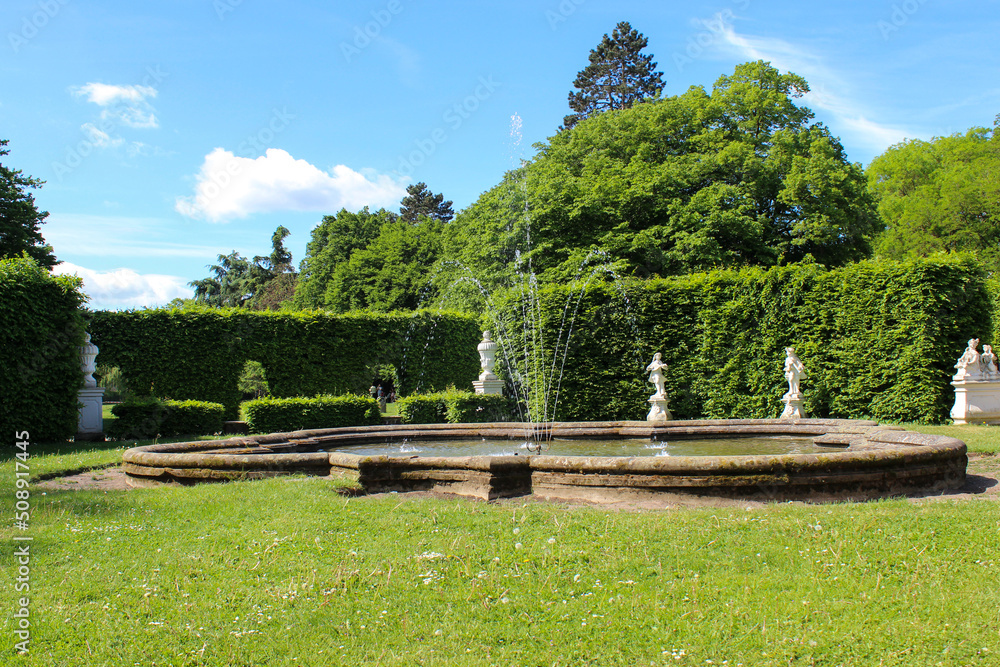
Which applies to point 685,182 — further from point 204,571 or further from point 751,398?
point 204,571

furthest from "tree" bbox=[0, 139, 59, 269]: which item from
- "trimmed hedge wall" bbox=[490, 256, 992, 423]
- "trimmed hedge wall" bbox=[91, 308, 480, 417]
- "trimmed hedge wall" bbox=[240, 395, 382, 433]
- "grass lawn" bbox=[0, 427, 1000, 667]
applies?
"grass lawn" bbox=[0, 427, 1000, 667]

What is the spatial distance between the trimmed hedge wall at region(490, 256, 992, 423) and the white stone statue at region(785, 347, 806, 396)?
1.06 meters

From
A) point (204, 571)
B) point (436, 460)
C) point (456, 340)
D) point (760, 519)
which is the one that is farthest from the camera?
point (456, 340)

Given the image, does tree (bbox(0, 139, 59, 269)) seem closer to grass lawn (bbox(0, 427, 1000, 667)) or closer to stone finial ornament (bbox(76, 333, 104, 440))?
stone finial ornament (bbox(76, 333, 104, 440))

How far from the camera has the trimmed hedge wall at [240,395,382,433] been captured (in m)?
15.2

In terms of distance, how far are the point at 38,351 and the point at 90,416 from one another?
1846mm

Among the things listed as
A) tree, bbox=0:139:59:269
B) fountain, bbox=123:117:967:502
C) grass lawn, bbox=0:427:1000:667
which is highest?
tree, bbox=0:139:59:269

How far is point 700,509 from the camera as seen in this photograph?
16.8 feet

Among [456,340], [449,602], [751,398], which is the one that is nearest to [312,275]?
[456,340]

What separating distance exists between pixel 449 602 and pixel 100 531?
2.97 metres

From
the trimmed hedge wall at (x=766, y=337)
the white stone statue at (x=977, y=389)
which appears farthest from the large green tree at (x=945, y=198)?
the white stone statue at (x=977, y=389)

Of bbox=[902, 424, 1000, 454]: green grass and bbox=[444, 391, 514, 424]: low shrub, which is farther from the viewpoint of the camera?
bbox=[444, 391, 514, 424]: low shrub

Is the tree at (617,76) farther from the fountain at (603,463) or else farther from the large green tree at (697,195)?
the fountain at (603,463)

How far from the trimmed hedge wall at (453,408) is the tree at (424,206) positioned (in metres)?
42.7
